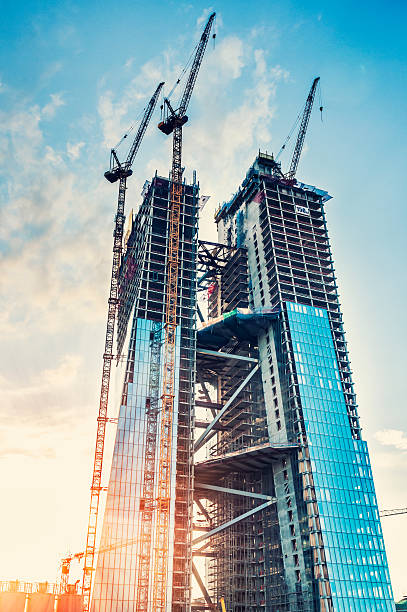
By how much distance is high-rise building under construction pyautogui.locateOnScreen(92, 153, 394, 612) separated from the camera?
390 feet

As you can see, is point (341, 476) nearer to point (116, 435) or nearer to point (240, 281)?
point (116, 435)

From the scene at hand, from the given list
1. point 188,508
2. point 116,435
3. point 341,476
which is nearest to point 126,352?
point 116,435

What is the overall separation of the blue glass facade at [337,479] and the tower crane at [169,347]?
3015 centimetres

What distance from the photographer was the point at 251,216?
573 feet

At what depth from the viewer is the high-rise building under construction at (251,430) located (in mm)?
118812

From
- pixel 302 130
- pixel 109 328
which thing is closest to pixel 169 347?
pixel 109 328

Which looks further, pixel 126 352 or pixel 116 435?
pixel 126 352

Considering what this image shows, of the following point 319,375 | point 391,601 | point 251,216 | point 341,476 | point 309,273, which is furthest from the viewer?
point 251,216

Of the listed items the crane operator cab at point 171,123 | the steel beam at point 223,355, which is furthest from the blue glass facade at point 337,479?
the crane operator cab at point 171,123

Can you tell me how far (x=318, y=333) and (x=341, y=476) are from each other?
1412 inches

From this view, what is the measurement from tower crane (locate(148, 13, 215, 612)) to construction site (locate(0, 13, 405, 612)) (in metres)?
0.41

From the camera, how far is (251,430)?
148125 mm

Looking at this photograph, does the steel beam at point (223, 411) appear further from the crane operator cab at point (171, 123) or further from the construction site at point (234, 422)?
the crane operator cab at point (171, 123)

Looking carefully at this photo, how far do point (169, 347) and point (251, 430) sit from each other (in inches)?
1238
